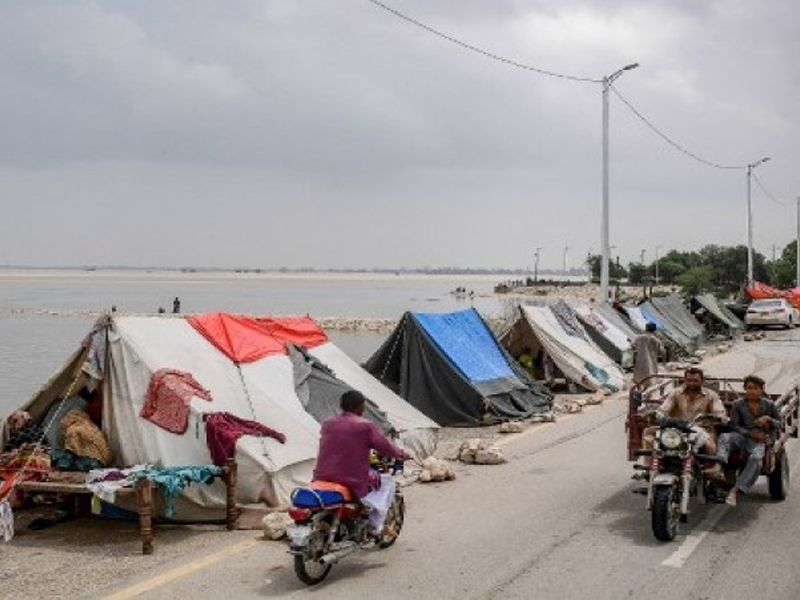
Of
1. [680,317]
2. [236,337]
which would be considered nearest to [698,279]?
[680,317]

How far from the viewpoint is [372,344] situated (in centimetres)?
5247

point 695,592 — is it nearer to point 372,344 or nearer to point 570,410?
point 570,410

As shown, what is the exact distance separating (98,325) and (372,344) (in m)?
42.5

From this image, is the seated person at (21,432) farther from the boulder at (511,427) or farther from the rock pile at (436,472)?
the boulder at (511,427)

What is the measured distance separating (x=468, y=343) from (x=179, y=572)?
10750mm

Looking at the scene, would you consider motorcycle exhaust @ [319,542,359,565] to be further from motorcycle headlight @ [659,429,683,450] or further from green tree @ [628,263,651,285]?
green tree @ [628,263,651,285]

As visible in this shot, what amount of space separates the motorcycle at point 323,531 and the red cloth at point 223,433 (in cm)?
216

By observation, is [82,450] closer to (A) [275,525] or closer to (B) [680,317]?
(A) [275,525]

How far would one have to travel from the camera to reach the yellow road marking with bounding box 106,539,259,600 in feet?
22.9

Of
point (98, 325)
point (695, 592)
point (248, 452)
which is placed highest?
point (98, 325)

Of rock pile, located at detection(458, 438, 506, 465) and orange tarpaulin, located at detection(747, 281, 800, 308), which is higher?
orange tarpaulin, located at detection(747, 281, 800, 308)

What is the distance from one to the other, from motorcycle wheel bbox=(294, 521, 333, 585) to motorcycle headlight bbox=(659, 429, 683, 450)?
329 cm

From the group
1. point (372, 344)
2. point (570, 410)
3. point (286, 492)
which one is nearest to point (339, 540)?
point (286, 492)

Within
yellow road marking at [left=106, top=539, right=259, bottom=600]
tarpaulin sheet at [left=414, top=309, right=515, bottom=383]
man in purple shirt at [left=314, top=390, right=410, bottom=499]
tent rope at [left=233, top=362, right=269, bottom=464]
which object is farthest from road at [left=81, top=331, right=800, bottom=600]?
tarpaulin sheet at [left=414, top=309, right=515, bottom=383]
